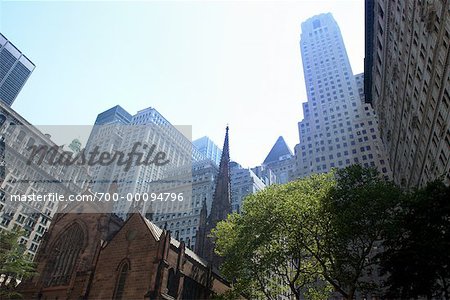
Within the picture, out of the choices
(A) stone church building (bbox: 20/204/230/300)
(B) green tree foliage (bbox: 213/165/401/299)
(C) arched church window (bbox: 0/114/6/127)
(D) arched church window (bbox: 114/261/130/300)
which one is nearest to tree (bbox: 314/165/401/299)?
(B) green tree foliage (bbox: 213/165/401/299)

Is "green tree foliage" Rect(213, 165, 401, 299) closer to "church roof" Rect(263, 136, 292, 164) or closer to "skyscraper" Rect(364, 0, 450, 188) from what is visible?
"skyscraper" Rect(364, 0, 450, 188)

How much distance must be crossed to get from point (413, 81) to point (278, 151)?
450ft

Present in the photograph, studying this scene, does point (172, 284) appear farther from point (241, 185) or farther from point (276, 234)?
point (241, 185)

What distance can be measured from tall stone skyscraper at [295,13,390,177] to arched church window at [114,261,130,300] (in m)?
70.2

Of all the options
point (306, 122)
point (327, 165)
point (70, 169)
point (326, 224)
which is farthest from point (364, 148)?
point (70, 169)

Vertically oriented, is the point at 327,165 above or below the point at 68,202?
above

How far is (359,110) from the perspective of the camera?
103875 mm

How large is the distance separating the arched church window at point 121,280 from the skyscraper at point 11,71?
5928 inches

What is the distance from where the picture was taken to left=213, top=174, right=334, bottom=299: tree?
1120 inches

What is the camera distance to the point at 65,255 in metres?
37.3

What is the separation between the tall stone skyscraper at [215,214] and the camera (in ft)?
172

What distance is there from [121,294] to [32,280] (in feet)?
37.9

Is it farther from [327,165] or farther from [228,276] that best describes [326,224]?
[327,165]

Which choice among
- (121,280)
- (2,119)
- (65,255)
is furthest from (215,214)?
(2,119)
